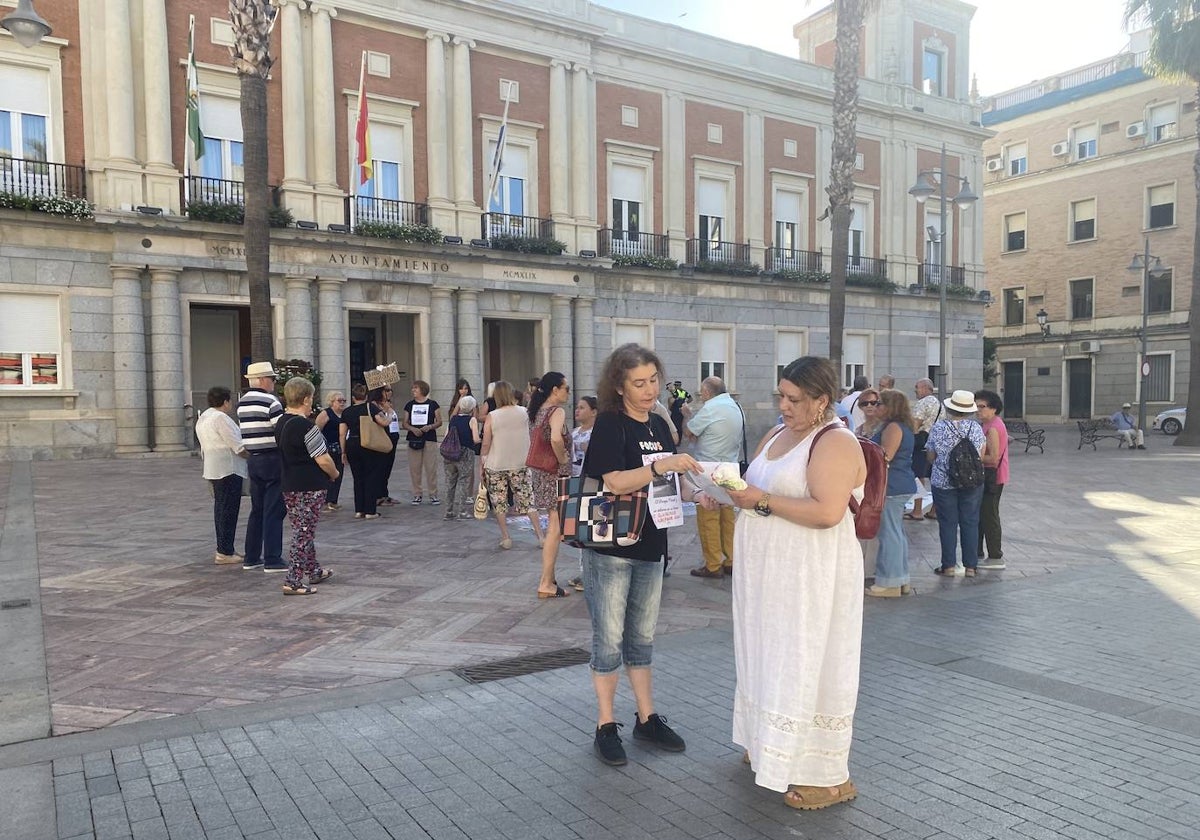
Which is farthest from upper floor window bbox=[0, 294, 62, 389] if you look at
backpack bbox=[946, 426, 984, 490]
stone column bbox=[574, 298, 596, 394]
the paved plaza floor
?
backpack bbox=[946, 426, 984, 490]

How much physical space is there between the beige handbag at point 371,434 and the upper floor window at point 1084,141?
38.5m

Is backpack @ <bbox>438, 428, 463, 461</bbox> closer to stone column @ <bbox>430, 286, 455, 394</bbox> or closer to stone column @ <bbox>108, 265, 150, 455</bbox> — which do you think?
stone column @ <bbox>108, 265, 150, 455</bbox>

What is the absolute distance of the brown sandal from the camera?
3387mm

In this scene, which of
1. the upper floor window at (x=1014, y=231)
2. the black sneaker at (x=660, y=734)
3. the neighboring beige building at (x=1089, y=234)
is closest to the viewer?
the black sneaker at (x=660, y=734)

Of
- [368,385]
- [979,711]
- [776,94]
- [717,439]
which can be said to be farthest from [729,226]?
[979,711]

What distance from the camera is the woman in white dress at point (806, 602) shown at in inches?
130

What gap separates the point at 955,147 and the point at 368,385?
30260mm

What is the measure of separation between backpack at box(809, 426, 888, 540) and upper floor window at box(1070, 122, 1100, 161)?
41.7 meters

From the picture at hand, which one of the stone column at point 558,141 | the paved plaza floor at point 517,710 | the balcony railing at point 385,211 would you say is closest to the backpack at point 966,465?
the paved plaza floor at point 517,710

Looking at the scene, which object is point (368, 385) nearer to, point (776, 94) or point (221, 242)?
point (221, 242)

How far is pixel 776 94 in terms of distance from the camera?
29188 millimetres

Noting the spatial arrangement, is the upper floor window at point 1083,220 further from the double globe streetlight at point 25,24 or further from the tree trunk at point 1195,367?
the double globe streetlight at point 25,24

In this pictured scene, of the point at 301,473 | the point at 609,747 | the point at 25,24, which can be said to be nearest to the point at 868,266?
the point at 25,24

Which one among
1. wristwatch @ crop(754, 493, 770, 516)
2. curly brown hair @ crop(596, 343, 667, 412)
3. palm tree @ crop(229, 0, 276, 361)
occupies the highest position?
palm tree @ crop(229, 0, 276, 361)
